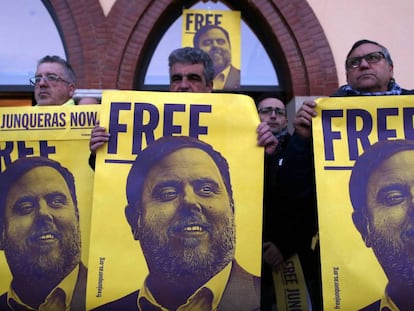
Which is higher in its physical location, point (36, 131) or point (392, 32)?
point (392, 32)

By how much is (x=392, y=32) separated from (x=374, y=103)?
3.29 meters

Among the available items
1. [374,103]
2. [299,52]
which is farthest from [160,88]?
[374,103]

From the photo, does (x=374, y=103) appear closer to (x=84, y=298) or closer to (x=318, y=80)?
(x=84, y=298)

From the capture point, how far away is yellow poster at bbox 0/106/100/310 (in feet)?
7.20

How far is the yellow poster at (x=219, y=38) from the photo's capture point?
17.6 ft

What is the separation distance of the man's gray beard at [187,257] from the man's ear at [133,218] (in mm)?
20

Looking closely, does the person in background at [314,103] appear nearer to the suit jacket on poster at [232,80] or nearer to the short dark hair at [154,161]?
the short dark hair at [154,161]

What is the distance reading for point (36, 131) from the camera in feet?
7.76

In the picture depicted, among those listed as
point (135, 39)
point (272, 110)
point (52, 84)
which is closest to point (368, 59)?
point (272, 110)

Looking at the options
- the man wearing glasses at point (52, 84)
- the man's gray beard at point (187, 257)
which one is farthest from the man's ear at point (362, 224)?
the man wearing glasses at point (52, 84)

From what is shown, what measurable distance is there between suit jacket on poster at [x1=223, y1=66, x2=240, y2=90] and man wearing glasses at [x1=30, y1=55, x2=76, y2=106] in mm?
2896

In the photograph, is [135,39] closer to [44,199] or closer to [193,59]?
[193,59]

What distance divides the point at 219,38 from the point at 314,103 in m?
Result: 3.43

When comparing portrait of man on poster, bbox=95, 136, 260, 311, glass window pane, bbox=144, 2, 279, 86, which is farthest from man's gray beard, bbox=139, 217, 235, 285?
glass window pane, bbox=144, 2, 279, 86
